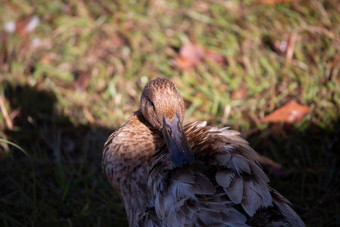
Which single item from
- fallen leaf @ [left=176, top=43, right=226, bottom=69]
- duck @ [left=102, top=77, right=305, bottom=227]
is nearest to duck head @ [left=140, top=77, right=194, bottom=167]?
duck @ [left=102, top=77, right=305, bottom=227]

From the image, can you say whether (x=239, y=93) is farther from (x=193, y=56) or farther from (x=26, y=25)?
(x=26, y=25)

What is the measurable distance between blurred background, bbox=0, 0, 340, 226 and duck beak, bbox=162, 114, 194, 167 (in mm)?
779

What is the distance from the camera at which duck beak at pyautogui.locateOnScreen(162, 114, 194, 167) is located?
2.19 metres

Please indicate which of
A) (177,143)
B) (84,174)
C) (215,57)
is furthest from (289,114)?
(84,174)

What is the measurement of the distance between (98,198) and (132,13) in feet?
7.60

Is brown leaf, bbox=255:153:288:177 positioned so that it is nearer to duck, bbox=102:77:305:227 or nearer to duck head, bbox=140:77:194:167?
duck, bbox=102:77:305:227

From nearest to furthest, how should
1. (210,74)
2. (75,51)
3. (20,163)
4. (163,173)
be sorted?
(163,173) → (20,163) → (210,74) → (75,51)

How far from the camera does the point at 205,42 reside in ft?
14.2

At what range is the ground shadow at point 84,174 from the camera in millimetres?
2867

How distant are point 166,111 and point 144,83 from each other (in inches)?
58.9

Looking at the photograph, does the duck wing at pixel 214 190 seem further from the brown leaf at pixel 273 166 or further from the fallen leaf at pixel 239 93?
the fallen leaf at pixel 239 93

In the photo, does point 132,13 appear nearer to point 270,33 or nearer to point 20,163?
point 270,33

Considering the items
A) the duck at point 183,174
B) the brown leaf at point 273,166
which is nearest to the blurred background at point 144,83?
the brown leaf at point 273,166

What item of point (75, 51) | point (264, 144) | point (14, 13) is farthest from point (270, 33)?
point (14, 13)
